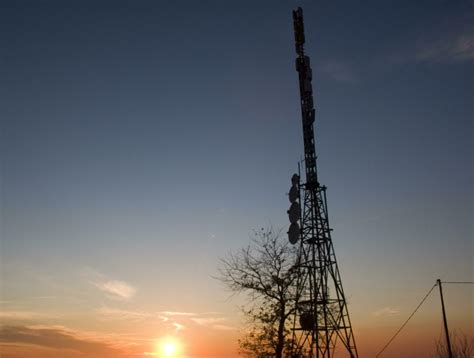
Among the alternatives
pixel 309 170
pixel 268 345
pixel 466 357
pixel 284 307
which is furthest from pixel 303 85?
pixel 466 357

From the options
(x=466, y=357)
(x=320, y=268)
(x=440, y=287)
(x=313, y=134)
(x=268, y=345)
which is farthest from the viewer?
(x=466, y=357)

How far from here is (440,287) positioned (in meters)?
24.4

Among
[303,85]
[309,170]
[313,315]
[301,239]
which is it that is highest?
[303,85]

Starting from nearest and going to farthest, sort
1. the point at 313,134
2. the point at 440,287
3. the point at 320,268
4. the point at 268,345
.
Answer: the point at 440,287 < the point at 268,345 < the point at 320,268 < the point at 313,134

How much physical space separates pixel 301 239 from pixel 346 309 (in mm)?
6127

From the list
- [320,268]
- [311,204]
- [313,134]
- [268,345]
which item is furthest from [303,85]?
[268,345]

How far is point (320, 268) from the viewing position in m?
33.0

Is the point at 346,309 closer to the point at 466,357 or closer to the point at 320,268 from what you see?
the point at 320,268

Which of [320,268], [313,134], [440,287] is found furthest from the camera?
[313,134]

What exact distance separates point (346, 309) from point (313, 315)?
2965mm

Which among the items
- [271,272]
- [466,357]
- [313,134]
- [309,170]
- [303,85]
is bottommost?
[466,357]

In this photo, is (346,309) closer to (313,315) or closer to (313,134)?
(313,315)

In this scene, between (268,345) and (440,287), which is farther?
(268,345)

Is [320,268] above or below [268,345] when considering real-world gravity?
above
